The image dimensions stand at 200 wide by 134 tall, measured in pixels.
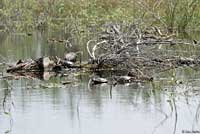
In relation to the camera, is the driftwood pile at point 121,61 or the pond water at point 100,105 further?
the driftwood pile at point 121,61

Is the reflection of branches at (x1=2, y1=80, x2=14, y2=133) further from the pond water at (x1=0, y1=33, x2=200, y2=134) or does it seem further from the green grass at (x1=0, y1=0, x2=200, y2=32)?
the green grass at (x1=0, y1=0, x2=200, y2=32)

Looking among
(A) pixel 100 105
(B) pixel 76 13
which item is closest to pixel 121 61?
(A) pixel 100 105

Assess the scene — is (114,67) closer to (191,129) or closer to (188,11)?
(191,129)

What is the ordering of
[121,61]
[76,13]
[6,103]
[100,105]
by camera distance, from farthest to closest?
[76,13]
[121,61]
[6,103]
[100,105]

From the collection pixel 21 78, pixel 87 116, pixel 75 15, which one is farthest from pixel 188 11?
pixel 87 116

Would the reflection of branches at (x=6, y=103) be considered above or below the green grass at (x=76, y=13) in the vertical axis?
below

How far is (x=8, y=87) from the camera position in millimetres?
10797

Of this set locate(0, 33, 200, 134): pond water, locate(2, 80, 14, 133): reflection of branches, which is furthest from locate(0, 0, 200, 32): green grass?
locate(2, 80, 14, 133): reflection of branches

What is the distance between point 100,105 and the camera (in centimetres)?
898

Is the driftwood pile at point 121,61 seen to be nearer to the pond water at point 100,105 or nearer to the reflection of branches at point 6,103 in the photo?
the pond water at point 100,105

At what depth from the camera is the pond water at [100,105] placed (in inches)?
302

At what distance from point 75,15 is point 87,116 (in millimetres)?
21925

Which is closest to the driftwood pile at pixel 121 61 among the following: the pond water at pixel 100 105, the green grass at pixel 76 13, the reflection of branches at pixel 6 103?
the pond water at pixel 100 105

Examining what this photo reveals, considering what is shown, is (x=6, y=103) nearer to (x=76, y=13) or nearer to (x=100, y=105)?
(x=100, y=105)
